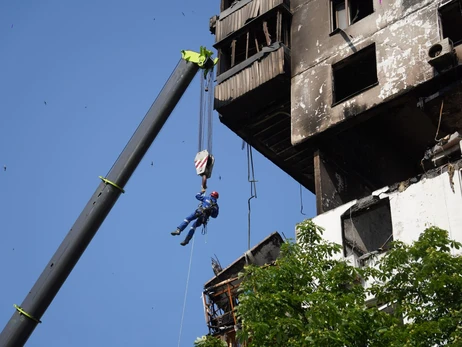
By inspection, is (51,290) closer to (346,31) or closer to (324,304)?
(324,304)

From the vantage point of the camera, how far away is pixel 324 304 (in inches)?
673

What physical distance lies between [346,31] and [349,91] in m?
2.36

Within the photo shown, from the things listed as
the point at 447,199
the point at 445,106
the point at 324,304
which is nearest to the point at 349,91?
the point at 445,106

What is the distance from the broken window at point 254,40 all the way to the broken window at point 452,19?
5.68 m

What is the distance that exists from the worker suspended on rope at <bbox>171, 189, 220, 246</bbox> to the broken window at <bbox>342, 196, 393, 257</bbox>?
4804mm

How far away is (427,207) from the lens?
24531 millimetres

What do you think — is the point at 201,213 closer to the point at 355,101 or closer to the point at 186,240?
the point at 186,240

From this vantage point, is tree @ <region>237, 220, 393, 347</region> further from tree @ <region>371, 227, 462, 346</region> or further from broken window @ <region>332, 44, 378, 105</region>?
broken window @ <region>332, 44, 378, 105</region>

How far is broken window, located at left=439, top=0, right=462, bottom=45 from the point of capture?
27609 mm

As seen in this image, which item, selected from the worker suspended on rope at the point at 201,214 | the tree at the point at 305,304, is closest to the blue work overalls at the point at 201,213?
the worker suspended on rope at the point at 201,214

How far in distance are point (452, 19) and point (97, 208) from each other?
12.8 metres

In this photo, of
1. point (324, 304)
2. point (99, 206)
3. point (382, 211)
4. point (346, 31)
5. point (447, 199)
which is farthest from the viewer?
point (346, 31)

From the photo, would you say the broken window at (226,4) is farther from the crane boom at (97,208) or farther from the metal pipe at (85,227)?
the metal pipe at (85,227)

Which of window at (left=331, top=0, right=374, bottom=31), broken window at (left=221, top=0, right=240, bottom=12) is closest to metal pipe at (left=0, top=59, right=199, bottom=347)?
window at (left=331, top=0, right=374, bottom=31)
